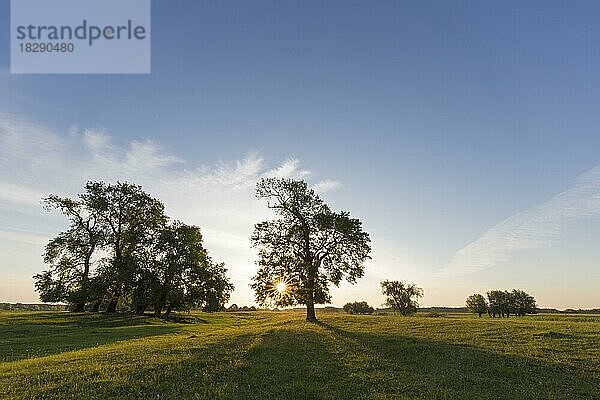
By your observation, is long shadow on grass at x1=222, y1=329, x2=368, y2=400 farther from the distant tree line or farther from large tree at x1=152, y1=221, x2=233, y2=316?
the distant tree line

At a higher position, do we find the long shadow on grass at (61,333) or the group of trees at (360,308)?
the long shadow on grass at (61,333)

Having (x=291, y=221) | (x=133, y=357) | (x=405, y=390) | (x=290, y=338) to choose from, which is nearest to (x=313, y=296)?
(x=291, y=221)

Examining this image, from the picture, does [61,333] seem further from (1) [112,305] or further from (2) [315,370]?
(2) [315,370]

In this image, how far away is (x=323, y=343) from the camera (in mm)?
32094

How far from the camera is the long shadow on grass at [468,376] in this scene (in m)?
17.8

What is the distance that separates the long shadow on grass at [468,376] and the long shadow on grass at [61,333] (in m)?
22.5

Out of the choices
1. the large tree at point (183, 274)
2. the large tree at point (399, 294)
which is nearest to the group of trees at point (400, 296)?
the large tree at point (399, 294)

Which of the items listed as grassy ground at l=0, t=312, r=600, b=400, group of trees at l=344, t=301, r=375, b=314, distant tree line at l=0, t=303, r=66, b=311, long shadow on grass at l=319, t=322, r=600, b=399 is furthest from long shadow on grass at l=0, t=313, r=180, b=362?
group of trees at l=344, t=301, r=375, b=314

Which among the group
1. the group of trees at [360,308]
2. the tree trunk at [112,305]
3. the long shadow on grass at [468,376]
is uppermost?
the long shadow on grass at [468,376]

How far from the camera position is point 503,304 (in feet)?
455

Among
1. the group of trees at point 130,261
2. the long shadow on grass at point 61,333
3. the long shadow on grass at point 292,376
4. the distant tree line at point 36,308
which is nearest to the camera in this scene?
the long shadow on grass at point 292,376

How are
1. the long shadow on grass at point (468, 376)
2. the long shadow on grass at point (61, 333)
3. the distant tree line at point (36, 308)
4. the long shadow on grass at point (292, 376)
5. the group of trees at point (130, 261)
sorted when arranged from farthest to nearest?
the distant tree line at point (36, 308), the group of trees at point (130, 261), the long shadow on grass at point (61, 333), the long shadow on grass at point (468, 376), the long shadow on grass at point (292, 376)

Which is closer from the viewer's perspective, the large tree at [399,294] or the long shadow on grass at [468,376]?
the long shadow on grass at [468,376]

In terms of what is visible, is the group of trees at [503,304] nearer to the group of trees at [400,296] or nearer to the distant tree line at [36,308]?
the group of trees at [400,296]
